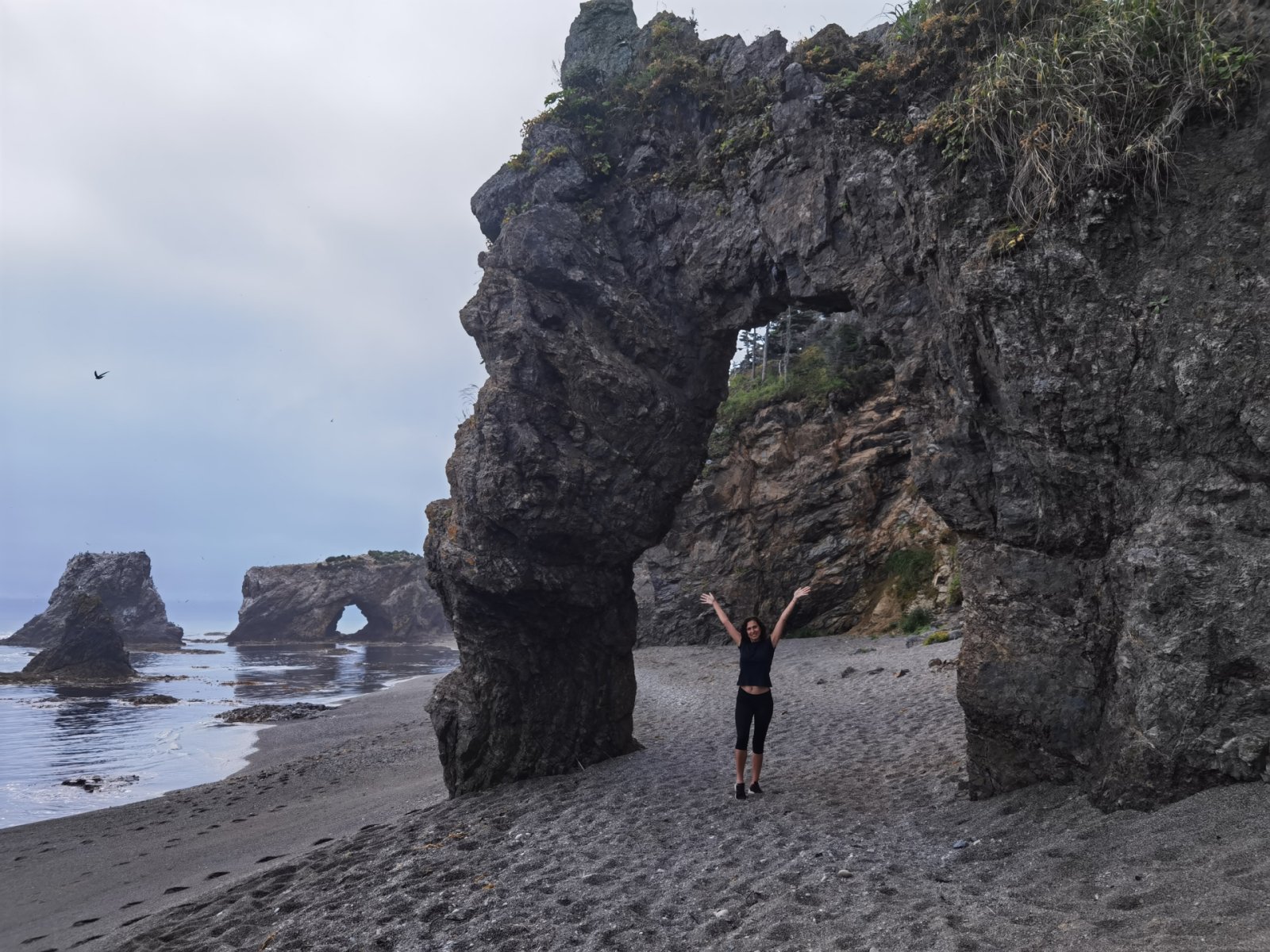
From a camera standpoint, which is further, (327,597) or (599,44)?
(327,597)

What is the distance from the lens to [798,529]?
2673cm

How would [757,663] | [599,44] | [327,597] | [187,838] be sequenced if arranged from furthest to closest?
[327,597] < [599,44] < [187,838] < [757,663]

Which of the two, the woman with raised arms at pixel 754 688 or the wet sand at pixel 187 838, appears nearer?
the wet sand at pixel 187 838

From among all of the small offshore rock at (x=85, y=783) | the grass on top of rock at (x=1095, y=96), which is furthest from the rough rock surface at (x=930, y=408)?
the small offshore rock at (x=85, y=783)

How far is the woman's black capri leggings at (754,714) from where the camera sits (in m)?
7.84

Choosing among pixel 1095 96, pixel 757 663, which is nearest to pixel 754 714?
pixel 757 663

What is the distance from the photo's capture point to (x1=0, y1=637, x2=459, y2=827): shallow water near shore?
14820 millimetres

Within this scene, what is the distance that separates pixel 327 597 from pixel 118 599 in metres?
17.0

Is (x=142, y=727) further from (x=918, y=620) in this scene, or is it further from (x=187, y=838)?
(x=918, y=620)

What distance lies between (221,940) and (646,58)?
40.1 feet

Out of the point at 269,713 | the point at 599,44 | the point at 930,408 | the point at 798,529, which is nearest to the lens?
the point at 930,408

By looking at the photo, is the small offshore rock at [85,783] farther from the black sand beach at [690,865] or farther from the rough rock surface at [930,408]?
the rough rock surface at [930,408]

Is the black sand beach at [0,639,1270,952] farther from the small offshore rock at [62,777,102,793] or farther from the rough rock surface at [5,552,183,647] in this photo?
the rough rock surface at [5,552,183,647]

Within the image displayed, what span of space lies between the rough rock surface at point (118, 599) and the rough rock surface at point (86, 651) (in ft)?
72.4
